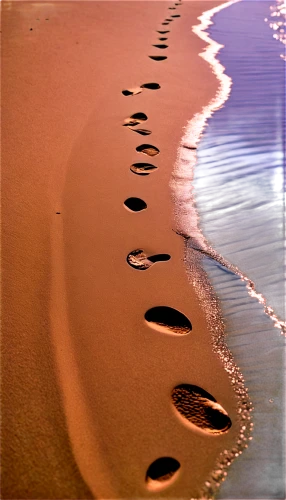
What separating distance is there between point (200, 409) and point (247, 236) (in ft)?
3.68

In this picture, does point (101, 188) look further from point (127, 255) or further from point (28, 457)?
point (28, 457)

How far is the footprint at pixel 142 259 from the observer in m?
1.96

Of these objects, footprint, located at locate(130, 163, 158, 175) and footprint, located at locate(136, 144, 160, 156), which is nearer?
footprint, located at locate(130, 163, 158, 175)

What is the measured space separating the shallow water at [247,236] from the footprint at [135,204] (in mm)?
206

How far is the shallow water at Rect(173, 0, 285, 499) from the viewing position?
1358 millimetres

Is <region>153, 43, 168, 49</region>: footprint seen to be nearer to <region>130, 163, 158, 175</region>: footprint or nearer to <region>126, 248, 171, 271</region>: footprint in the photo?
<region>130, 163, 158, 175</region>: footprint

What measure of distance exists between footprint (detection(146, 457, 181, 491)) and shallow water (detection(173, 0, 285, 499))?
0.13m

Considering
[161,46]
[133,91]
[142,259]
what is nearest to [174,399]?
[142,259]

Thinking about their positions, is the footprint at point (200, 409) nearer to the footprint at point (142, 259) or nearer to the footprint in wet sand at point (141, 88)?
the footprint at point (142, 259)

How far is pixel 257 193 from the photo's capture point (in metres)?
2.60

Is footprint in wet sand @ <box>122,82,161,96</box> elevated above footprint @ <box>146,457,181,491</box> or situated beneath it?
elevated above

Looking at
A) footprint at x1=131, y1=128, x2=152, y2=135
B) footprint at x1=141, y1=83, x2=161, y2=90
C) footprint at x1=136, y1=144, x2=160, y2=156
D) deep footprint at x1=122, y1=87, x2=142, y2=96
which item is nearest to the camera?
footprint at x1=136, y1=144, x2=160, y2=156

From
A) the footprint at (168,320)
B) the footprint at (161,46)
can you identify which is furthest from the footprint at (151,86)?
the footprint at (168,320)

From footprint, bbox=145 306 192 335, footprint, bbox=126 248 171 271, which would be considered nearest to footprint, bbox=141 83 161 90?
footprint, bbox=126 248 171 271
